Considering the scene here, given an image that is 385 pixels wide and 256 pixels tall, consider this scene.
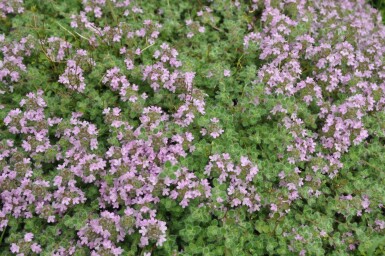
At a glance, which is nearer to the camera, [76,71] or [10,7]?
[76,71]

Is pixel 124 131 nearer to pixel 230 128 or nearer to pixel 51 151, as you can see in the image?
pixel 51 151

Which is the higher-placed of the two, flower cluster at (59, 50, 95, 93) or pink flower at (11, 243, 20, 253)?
flower cluster at (59, 50, 95, 93)

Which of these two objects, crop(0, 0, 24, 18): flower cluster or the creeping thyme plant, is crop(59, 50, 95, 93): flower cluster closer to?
the creeping thyme plant

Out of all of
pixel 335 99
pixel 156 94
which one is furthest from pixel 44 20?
pixel 335 99

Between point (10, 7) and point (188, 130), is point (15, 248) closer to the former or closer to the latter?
point (188, 130)

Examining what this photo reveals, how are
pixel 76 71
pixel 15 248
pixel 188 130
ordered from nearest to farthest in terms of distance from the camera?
pixel 15 248 → pixel 188 130 → pixel 76 71

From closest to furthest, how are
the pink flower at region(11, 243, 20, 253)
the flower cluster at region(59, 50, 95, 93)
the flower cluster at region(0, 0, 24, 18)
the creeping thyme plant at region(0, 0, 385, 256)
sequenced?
the pink flower at region(11, 243, 20, 253) < the creeping thyme plant at region(0, 0, 385, 256) < the flower cluster at region(59, 50, 95, 93) < the flower cluster at region(0, 0, 24, 18)

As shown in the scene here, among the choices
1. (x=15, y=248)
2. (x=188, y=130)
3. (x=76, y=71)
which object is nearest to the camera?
(x=15, y=248)

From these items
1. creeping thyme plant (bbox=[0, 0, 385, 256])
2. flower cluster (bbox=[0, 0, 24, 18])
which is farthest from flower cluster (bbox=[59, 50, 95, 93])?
flower cluster (bbox=[0, 0, 24, 18])

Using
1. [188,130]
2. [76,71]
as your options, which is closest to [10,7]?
[76,71]

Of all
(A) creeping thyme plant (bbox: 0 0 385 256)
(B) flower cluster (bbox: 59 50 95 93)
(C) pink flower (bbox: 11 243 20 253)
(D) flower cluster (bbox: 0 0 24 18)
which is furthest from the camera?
(D) flower cluster (bbox: 0 0 24 18)

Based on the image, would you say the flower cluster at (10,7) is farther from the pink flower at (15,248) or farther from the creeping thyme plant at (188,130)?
the pink flower at (15,248)
